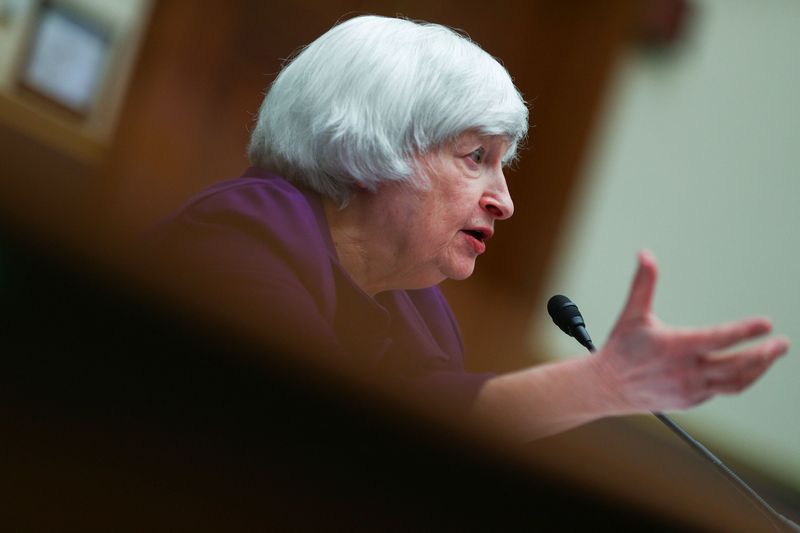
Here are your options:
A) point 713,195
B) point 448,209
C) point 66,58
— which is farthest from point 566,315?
point 713,195

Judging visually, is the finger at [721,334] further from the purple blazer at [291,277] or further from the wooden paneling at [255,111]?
the wooden paneling at [255,111]

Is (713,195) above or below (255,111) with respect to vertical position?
above

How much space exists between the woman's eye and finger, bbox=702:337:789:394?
0.21m

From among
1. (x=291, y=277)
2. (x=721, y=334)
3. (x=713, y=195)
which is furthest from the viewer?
(x=713, y=195)

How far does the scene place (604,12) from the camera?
125 cm

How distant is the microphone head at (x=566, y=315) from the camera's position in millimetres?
702

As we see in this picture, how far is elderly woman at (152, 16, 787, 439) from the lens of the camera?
0.60m

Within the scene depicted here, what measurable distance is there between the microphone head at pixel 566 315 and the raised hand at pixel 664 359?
0.13 metres

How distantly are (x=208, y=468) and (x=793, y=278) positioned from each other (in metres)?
1.35

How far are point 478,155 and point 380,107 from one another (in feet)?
0.25

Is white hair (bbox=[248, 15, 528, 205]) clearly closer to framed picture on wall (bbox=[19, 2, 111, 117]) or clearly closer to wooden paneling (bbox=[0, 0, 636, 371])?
wooden paneling (bbox=[0, 0, 636, 371])

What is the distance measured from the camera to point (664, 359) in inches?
21.5

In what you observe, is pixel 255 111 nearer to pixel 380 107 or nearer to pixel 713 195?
pixel 380 107

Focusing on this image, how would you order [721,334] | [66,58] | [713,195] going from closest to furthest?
[721,334]
[66,58]
[713,195]
